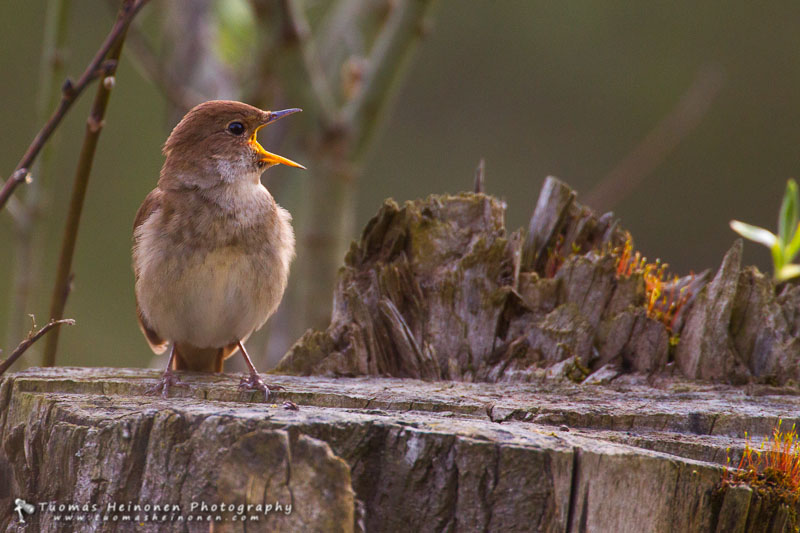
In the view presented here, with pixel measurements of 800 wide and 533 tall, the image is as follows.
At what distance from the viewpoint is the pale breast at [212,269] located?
3881mm

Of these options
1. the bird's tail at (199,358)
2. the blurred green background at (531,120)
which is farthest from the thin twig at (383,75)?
the blurred green background at (531,120)

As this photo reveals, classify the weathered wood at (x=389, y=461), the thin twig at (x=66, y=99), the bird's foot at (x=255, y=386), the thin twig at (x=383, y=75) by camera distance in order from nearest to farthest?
the weathered wood at (x=389, y=461)
the thin twig at (x=66, y=99)
the bird's foot at (x=255, y=386)
the thin twig at (x=383, y=75)

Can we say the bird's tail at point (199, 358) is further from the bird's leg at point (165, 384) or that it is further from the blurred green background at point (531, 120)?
the blurred green background at point (531, 120)

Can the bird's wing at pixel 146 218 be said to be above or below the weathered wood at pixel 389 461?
above

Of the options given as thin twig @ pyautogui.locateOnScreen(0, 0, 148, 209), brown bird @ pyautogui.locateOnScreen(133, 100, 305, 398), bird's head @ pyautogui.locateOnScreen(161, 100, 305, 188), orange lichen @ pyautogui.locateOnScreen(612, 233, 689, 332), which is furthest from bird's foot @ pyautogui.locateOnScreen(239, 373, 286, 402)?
orange lichen @ pyautogui.locateOnScreen(612, 233, 689, 332)

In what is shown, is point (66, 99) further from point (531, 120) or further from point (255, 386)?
point (531, 120)

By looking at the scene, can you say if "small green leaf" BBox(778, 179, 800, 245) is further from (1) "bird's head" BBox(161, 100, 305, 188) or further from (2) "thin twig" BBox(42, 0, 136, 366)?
(2) "thin twig" BBox(42, 0, 136, 366)

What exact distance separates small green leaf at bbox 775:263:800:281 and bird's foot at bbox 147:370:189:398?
2.52 m

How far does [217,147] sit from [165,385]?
1.23 meters

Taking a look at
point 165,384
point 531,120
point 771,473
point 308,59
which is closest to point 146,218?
point 165,384

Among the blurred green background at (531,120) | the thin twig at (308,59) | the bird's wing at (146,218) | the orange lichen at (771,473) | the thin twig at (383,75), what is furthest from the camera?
the blurred green background at (531,120)

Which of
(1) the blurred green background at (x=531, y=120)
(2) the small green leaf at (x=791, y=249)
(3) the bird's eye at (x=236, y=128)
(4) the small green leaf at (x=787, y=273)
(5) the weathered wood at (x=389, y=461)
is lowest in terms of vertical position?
(5) the weathered wood at (x=389, y=461)

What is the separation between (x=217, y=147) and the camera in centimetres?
418

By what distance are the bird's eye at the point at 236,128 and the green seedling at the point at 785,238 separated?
83.1 inches
